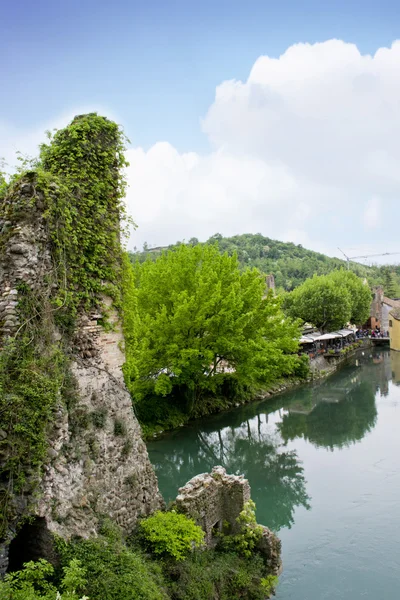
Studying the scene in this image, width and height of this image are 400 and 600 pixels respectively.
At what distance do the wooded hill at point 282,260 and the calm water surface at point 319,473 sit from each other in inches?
2393

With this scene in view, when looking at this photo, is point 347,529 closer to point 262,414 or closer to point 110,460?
point 110,460

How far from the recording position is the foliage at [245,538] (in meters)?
9.79

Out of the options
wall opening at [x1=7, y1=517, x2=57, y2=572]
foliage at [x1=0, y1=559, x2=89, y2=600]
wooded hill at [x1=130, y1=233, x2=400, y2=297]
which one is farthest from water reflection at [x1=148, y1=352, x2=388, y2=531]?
wooded hill at [x1=130, y1=233, x2=400, y2=297]

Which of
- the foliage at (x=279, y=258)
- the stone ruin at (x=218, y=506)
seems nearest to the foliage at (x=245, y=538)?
the stone ruin at (x=218, y=506)

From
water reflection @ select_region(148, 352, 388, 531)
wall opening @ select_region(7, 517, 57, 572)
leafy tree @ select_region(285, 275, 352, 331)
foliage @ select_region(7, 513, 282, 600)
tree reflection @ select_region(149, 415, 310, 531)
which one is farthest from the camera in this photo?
leafy tree @ select_region(285, 275, 352, 331)

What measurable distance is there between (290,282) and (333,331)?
42726mm

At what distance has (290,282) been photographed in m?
90.4

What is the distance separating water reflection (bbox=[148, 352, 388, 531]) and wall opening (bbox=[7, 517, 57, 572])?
831 centimetres

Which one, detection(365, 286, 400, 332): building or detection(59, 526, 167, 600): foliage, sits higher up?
detection(365, 286, 400, 332): building

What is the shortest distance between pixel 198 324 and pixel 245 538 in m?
11.4

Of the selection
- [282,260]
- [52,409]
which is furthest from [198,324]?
[282,260]

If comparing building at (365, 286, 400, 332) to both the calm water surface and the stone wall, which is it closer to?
the calm water surface

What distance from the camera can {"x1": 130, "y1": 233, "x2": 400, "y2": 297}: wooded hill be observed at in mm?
96438

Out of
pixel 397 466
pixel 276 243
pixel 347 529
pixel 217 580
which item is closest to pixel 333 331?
pixel 397 466
